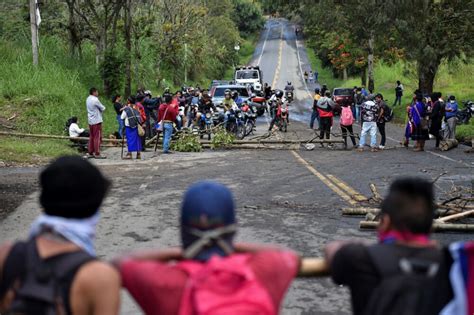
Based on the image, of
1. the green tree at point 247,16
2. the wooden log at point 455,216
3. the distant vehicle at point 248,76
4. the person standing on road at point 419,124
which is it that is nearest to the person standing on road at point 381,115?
the person standing on road at point 419,124

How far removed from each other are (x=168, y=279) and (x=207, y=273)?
18 cm

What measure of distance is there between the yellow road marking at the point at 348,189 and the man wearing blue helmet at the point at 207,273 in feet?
28.9

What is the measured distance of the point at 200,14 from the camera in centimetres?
4919

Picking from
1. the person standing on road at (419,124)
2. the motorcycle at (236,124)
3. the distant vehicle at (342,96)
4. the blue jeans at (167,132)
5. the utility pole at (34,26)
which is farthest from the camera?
the distant vehicle at (342,96)

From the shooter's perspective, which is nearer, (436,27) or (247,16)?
(436,27)

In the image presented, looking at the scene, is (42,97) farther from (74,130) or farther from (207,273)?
(207,273)

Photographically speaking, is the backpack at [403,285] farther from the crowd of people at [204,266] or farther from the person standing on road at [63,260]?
the person standing on road at [63,260]

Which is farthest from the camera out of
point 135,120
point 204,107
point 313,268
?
point 204,107

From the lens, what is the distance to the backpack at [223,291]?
2.54 meters

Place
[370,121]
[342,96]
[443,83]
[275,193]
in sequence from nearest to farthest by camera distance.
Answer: [275,193], [370,121], [342,96], [443,83]

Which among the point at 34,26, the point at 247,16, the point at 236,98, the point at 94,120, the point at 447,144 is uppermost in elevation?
the point at 247,16

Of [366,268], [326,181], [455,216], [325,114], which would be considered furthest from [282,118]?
[366,268]

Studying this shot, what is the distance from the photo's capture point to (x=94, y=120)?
693 inches

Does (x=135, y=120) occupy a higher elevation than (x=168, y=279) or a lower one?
lower
